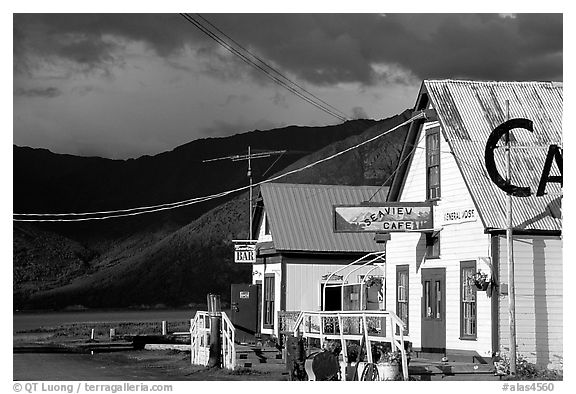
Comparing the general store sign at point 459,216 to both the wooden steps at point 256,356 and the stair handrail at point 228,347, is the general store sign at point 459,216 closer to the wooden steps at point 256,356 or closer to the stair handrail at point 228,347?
the wooden steps at point 256,356

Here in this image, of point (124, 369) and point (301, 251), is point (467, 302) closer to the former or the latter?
point (124, 369)

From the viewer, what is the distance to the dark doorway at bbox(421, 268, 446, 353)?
1187 inches

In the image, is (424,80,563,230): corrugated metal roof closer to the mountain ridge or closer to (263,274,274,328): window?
(263,274,274,328): window

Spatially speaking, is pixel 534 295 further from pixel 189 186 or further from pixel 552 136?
pixel 189 186

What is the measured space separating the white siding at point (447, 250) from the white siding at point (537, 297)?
74cm

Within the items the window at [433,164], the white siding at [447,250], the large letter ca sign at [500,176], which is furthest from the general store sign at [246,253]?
the large letter ca sign at [500,176]

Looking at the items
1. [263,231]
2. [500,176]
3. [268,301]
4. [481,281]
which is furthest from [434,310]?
[263,231]

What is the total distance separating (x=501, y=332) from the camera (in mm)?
27109

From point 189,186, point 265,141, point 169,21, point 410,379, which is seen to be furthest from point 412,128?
point 189,186

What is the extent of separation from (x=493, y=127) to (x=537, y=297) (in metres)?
5.26

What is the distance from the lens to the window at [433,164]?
30703mm

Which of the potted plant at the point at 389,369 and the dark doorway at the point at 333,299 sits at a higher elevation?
the dark doorway at the point at 333,299

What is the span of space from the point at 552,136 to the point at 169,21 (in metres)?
73.1

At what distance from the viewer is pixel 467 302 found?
28.8 meters
